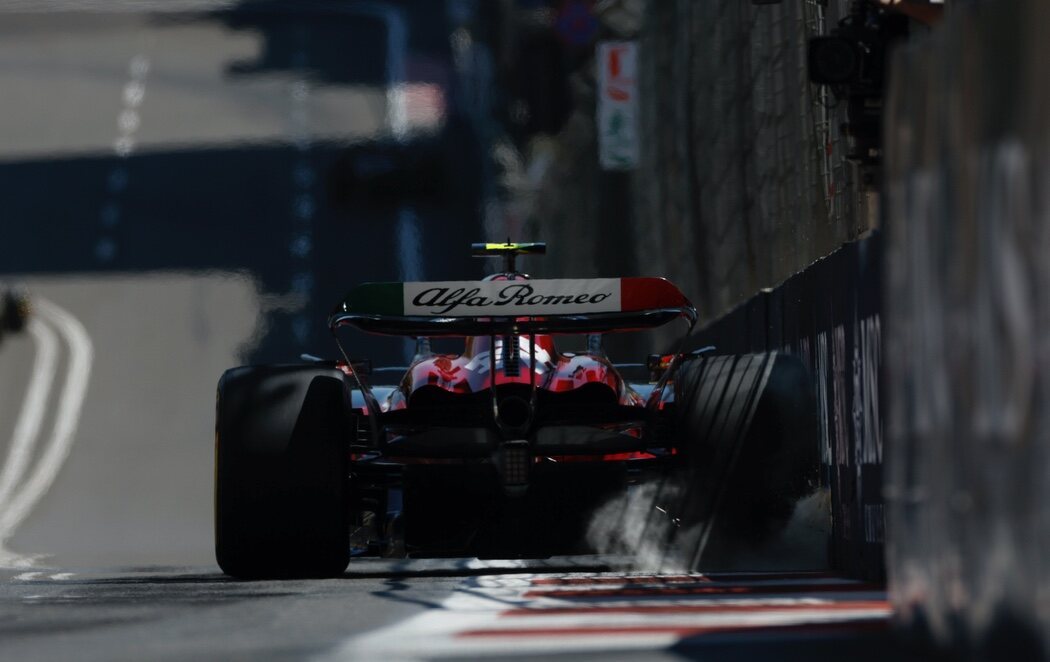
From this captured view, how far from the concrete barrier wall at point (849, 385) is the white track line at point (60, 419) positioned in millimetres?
10518

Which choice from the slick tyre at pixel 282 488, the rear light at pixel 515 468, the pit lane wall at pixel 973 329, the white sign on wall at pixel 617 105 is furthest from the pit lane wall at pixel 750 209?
the pit lane wall at pixel 973 329

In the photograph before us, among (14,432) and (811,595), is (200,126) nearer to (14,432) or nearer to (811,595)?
(14,432)

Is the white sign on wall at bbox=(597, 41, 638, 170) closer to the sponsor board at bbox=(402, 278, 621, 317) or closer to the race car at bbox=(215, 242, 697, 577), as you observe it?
the race car at bbox=(215, 242, 697, 577)

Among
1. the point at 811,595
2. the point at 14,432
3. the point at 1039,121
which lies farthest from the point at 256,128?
the point at 1039,121

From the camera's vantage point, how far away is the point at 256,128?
36812 mm

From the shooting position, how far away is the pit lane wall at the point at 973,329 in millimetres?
4773

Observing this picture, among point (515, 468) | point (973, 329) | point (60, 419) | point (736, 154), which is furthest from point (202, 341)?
point (973, 329)

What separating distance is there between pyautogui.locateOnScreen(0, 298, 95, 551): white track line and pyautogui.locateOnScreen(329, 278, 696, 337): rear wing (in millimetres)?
10282

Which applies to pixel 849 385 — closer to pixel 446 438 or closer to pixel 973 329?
pixel 446 438

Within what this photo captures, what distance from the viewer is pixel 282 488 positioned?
390 inches

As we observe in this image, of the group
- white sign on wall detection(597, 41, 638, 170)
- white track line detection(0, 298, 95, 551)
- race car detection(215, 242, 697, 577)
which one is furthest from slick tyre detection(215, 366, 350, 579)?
white sign on wall detection(597, 41, 638, 170)

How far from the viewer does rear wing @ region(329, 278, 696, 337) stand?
994 cm

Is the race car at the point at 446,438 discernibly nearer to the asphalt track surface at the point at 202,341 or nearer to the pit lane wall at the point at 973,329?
the asphalt track surface at the point at 202,341

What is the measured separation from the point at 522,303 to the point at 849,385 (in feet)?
4.81
